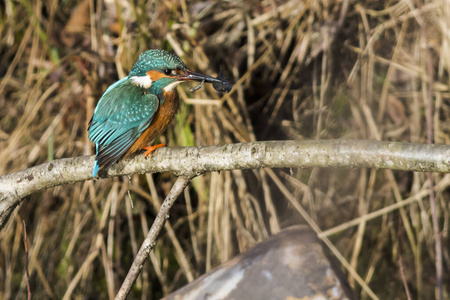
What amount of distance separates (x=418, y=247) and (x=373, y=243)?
0.34 m

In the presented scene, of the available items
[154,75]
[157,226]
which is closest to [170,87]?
[154,75]

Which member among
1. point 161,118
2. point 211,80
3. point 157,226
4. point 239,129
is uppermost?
point 211,80

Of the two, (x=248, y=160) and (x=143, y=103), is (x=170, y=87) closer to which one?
(x=143, y=103)

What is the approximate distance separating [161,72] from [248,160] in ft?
2.42

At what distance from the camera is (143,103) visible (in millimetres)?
2051

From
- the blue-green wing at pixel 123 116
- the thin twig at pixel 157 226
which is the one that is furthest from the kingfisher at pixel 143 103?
the thin twig at pixel 157 226

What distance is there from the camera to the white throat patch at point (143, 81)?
2.12 metres

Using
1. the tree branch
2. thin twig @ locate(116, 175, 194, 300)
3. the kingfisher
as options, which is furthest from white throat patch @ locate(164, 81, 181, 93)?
thin twig @ locate(116, 175, 194, 300)

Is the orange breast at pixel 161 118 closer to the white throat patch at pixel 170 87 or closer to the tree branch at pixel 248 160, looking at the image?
the white throat patch at pixel 170 87

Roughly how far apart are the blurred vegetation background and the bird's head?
0.67 metres

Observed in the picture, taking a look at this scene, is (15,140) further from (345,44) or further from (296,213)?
(345,44)

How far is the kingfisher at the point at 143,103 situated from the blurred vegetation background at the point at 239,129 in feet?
2.22

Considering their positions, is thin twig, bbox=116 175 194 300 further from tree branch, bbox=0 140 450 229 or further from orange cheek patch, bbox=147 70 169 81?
orange cheek patch, bbox=147 70 169 81

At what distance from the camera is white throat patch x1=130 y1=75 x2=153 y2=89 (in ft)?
6.97
